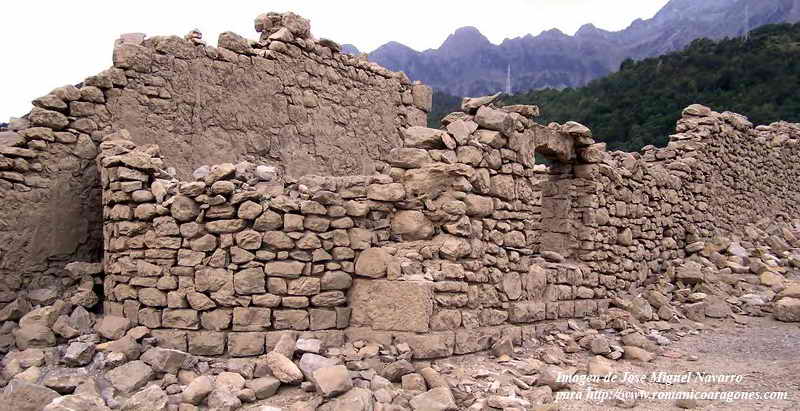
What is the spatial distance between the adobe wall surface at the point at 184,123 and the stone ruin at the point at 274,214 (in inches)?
0.7

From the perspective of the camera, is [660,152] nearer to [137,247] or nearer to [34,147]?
[137,247]

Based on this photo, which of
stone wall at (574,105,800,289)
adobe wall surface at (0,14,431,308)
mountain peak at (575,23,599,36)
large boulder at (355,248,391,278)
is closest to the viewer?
large boulder at (355,248,391,278)

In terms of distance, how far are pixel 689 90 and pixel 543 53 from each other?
48.9 meters

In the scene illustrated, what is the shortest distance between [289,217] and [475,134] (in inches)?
71.6

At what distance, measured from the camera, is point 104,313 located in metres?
4.72

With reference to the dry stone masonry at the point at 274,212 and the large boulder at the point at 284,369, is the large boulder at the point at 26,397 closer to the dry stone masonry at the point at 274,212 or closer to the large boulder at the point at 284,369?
the dry stone masonry at the point at 274,212

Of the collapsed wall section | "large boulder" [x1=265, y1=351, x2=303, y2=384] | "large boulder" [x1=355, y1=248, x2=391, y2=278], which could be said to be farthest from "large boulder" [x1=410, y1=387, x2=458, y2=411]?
the collapsed wall section

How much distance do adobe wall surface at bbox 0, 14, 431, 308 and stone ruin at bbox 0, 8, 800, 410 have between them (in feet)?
0.06

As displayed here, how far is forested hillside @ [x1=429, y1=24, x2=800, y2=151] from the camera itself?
21.8 meters

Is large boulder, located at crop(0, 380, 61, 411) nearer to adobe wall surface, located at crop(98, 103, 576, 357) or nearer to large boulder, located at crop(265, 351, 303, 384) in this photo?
adobe wall surface, located at crop(98, 103, 576, 357)

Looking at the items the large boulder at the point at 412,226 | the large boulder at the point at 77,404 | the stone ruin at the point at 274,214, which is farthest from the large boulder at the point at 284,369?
the large boulder at the point at 412,226

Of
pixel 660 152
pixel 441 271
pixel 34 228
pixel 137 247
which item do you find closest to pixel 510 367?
pixel 441 271

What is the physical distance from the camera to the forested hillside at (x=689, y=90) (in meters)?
21.8

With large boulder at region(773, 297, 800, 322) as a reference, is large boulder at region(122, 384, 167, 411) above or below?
below
